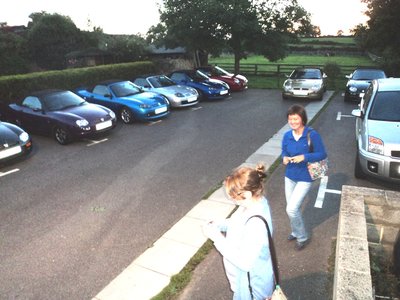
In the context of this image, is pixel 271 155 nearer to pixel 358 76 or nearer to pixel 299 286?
pixel 299 286

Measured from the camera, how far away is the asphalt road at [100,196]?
165 inches

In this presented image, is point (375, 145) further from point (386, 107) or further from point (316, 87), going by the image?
point (316, 87)

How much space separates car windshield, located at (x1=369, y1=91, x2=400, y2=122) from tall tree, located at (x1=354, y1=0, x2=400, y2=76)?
690 inches

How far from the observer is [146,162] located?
26.3 feet

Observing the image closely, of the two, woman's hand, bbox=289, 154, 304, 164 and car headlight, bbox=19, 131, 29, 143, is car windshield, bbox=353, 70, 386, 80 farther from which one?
car headlight, bbox=19, 131, 29, 143

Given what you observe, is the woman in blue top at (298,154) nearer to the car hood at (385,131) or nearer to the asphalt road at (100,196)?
the asphalt road at (100,196)

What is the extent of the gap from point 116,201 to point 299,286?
3.63 m

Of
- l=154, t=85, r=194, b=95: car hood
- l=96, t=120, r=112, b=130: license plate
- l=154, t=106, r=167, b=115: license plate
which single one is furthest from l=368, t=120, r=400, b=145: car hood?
l=154, t=85, r=194, b=95: car hood

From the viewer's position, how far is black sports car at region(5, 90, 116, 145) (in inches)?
369

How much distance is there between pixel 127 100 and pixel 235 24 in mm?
11963

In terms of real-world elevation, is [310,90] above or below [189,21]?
below

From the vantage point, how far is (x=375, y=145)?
5699mm

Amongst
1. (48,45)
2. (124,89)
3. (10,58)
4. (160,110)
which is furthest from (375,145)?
(48,45)

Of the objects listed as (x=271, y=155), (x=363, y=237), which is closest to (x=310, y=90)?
(x=271, y=155)
